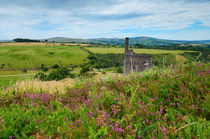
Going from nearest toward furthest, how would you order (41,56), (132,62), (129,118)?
1. (129,118)
2. (132,62)
3. (41,56)

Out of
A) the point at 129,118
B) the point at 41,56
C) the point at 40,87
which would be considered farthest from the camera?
the point at 41,56


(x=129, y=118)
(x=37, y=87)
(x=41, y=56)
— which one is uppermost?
(x=129, y=118)

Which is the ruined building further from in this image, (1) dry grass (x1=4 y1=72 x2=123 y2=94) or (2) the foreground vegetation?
(2) the foreground vegetation

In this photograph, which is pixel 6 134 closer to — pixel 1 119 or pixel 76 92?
pixel 1 119

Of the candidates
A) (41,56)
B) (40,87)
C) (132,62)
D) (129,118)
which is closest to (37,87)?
(40,87)

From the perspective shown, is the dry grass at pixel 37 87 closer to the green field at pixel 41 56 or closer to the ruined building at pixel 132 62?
the ruined building at pixel 132 62

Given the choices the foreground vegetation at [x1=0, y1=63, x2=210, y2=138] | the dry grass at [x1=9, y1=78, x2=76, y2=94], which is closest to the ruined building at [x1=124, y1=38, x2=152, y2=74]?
the foreground vegetation at [x1=0, y1=63, x2=210, y2=138]

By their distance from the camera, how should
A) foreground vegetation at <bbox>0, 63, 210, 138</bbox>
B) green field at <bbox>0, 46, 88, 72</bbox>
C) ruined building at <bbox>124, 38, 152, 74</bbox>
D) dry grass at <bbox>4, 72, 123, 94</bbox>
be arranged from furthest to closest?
green field at <bbox>0, 46, 88, 72</bbox> → ruined building at <bbox>124, 38, 152, 74</bbox> → dry grass at <bbox>4, 72, 123, 94</bbox> → foreground vegetation at <bbox>0, 63, 210, 138</bbox>

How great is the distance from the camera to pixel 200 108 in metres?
2.72

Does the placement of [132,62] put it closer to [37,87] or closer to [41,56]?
[37,87]

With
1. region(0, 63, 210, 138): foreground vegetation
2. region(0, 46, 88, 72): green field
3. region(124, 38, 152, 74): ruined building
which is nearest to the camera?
region(0, 63, 210, 138): foreground vegetation

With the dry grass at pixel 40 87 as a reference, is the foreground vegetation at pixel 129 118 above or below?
above

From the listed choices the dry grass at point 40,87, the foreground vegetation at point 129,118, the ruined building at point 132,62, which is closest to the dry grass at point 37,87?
the dry grass at point 40,87

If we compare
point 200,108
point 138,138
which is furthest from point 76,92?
point 200,108
